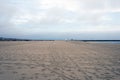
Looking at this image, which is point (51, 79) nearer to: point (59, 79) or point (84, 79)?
point (59, 79)

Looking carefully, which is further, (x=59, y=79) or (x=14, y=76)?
(x=14, y=76)

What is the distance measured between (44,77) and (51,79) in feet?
1.89

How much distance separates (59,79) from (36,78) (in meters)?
1.03

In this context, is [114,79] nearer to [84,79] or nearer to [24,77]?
[84,79]

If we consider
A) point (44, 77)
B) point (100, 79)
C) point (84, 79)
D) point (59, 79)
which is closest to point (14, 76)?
point (44, 77)

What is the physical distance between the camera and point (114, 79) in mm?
9570

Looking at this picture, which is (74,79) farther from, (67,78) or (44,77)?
(44,77)

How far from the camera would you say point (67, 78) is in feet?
31.5

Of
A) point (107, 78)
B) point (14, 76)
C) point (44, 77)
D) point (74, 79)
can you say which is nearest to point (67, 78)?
point (74, 79)

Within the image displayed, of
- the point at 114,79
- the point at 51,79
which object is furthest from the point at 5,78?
the point at 114,79

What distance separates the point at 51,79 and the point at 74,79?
0.96 meters

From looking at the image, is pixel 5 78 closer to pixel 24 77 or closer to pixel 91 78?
pixel 24 77

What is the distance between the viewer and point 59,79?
9.36 metres

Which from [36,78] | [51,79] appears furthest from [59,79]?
[36,78]
